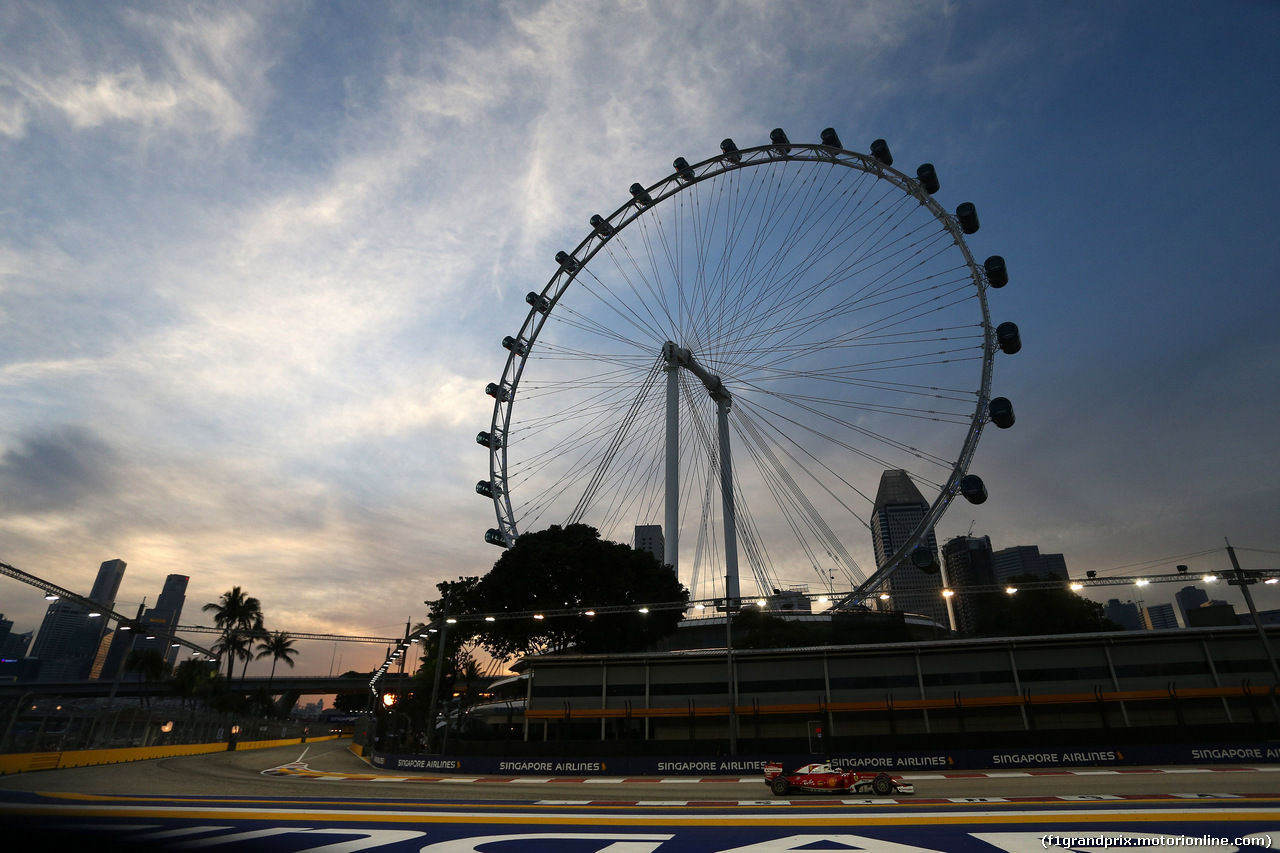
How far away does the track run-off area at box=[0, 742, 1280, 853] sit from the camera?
8.92 meters

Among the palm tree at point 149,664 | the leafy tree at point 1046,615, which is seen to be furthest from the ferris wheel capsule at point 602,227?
the palm tree at point 149,664

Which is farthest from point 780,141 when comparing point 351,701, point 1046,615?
point 351,701

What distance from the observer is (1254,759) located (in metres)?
27.9

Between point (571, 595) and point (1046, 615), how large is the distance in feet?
240

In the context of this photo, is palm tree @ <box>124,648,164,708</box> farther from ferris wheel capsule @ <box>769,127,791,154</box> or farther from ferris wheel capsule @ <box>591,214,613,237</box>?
ferris wheel capsule @ <box>769,127,791,154</box>

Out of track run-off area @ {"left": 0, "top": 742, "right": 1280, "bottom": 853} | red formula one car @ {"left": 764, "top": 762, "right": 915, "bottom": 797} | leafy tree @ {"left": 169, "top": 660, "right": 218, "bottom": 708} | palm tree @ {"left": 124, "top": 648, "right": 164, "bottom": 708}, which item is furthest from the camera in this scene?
leafy tree @ {"left": 169, "top": 660, "right": 218, "bottom": 708}

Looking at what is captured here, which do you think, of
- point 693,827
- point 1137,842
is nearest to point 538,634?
point 693,827

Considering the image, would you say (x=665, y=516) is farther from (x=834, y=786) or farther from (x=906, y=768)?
(x=834, y=786)

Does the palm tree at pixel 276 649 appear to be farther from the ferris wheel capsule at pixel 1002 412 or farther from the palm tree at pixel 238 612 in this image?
the ferris wheel capsule at pixel 1002 412

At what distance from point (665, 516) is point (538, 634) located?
803 inches

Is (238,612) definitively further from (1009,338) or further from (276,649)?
(1009,338)

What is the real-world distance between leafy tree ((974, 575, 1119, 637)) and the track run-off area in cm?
7662

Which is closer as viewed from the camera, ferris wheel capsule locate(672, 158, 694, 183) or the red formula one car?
the red formula one car

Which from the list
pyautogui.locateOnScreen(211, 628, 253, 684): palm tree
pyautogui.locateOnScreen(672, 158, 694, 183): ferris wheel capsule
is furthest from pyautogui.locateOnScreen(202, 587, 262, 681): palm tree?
pyautogui.locateOnScreen(672, 158, 694, 183): ferris wheel capsule
